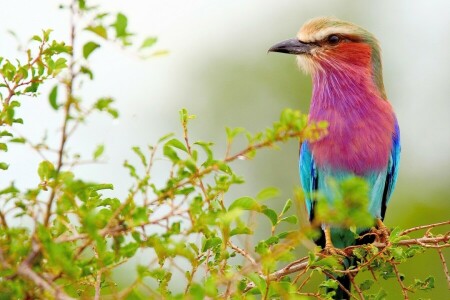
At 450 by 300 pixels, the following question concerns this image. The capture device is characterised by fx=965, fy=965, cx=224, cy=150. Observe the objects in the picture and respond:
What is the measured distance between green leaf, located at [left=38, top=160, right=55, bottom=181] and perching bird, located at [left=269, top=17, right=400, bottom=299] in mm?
2324

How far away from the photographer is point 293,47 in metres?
5.62

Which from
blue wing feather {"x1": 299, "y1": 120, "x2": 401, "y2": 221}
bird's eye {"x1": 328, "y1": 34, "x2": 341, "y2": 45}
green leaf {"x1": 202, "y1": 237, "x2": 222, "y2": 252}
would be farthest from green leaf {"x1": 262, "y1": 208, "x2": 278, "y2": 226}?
bird's eye {"x1": 328, "y1": 34, "x2": 341, "y2": 45}

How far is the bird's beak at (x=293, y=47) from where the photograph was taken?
18.2ft

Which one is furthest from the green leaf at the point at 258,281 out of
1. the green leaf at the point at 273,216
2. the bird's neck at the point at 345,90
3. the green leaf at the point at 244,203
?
the bird's neck at the point at 345,90

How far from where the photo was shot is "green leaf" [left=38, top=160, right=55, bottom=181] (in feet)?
7.34

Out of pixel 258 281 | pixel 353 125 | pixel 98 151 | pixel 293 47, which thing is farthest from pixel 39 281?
pixel 293 47

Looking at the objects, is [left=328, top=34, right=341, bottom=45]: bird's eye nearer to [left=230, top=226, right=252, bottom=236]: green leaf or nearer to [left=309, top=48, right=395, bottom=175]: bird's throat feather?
[left=309, top=48, right=395, bottom=175]: bird's throat feather

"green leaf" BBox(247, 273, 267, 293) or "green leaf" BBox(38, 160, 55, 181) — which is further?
"green leaf" BBox(247, 273, 267, 293)

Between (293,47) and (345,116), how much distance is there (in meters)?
0.74

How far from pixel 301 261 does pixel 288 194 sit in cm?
1137

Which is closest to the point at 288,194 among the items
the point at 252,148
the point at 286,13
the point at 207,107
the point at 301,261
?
the point at 207,107

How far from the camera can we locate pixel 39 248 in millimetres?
2152

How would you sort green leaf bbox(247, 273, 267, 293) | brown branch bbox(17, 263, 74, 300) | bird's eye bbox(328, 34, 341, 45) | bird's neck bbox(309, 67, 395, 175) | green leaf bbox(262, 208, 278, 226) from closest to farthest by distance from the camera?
1. brown branch bbox(17, 263, 74, 300)
2. green leaf bbox(247, 273, 267, 293)
3. green leaf bbox(262, 208, 278, 226)
4. bird's neck bbox(309, 67, 395, 175)
5. bird's eye bbox(328, 34, 341, 45)

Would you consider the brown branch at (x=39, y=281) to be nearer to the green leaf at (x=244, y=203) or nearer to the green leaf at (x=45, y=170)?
the green leaf at (x=45, y=170)
